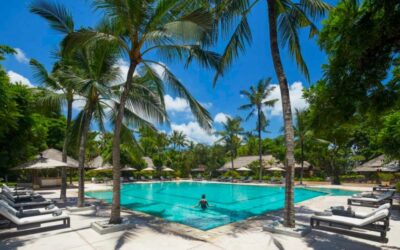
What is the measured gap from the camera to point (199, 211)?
467 inches

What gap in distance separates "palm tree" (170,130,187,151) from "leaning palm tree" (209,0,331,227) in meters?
40.8

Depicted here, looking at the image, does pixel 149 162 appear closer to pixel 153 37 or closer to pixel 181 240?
pixel 181 240

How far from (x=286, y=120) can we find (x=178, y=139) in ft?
138

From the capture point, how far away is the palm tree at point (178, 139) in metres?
47.8

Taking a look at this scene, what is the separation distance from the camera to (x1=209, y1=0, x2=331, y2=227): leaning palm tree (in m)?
6.44

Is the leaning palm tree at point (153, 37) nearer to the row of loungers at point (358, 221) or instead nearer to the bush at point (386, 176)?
the row of loungers at point (358, 221)

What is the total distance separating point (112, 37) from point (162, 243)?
5476mm

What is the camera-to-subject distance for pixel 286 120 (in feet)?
21.4

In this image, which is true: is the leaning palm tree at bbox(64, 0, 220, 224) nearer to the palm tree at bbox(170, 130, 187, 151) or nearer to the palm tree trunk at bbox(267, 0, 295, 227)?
the palm tree trunk at bbox(267, 0, 295, 227)

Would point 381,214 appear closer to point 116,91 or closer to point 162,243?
point 162,243

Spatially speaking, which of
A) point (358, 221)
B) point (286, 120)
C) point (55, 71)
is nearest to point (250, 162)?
point (55, 71)

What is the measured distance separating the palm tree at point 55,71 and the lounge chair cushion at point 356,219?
896 cm

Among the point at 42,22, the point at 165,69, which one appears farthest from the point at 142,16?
the point at 42,22

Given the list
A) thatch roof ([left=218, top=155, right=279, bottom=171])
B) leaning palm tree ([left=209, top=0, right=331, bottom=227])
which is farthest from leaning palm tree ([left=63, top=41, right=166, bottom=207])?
thatch roof ([left=218, top=155, right=279, bottom=171])
